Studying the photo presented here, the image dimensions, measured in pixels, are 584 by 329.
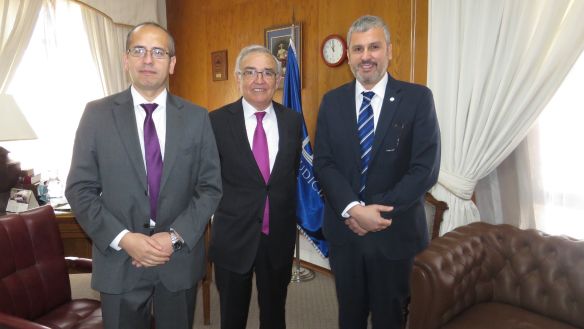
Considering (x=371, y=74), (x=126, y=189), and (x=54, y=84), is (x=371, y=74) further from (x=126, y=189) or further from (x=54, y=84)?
(x=54, y=84)

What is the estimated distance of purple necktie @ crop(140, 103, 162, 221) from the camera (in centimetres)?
157

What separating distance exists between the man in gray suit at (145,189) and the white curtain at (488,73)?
5.70ft

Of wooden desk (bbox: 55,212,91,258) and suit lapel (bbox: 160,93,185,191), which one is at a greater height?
suit lapel (bbox: 160,93,185,191)

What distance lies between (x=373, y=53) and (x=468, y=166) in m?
1.26

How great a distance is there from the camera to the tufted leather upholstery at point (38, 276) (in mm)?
1909

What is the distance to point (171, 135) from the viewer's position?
5.21 feet

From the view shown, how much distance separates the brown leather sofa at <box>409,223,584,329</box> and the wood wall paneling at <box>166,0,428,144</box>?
1320mm

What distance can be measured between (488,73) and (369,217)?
1442 mm

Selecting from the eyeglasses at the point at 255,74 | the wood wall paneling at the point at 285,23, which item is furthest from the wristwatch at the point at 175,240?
the wood wall paneling at the point at 285,23

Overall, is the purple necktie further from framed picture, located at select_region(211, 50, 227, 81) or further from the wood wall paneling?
framed picture, located at select_region(211, 50, 227, 81)

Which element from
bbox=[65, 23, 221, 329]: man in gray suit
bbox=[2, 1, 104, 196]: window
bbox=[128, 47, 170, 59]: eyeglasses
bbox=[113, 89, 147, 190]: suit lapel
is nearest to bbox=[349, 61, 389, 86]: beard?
bbox=[65, 23, 221, 329]: man in gray suit

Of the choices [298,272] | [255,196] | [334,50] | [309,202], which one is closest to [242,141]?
[255,196]

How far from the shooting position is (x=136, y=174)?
153 cm

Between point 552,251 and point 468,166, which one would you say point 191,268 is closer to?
point 552,251
